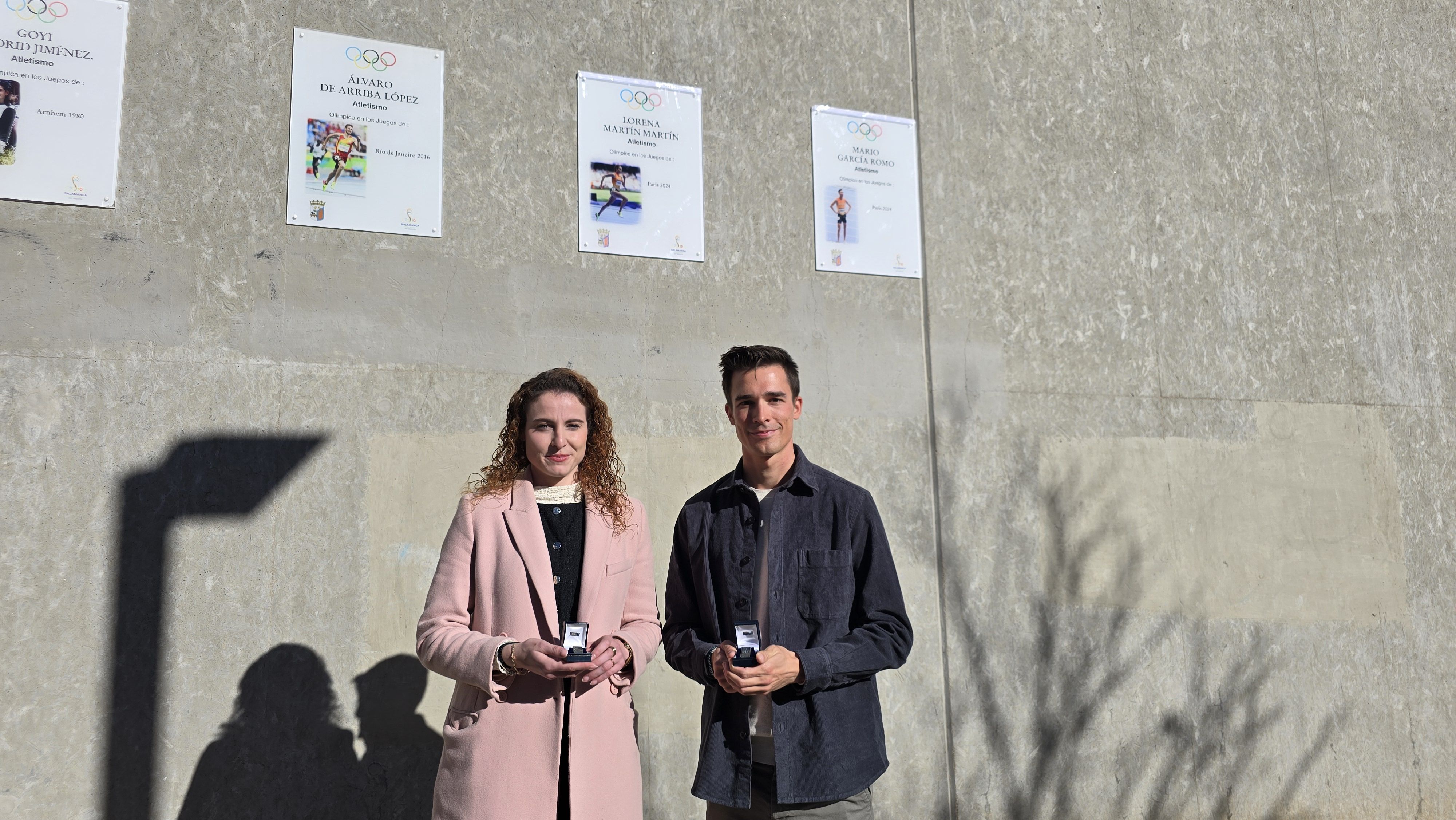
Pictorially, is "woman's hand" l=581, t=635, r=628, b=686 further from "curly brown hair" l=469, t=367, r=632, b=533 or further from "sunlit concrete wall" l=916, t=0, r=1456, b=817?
"sunlit concrete wall" l=916, t=0, r=1456, b=817

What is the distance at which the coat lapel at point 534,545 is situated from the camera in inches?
110

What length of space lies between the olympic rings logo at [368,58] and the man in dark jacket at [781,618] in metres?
2.26

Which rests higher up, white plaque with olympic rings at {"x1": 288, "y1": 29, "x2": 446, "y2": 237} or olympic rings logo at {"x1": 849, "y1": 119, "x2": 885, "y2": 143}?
olympic rings logo at {"x1": 849, "y1": 119, "x2": 885, "y2": 143}

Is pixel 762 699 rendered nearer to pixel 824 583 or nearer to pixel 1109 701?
pixel 824 583

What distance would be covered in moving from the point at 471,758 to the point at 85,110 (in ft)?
9.33

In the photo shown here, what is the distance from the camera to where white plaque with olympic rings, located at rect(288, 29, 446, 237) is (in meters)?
4.21

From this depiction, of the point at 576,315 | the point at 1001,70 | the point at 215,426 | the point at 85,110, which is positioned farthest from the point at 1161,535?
the point at 85,110

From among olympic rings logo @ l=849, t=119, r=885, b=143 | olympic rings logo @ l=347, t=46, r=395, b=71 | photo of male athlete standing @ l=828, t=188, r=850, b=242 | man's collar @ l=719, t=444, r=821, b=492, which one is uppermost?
olympic rings logo @ l=347, t=46, r=395, b=71

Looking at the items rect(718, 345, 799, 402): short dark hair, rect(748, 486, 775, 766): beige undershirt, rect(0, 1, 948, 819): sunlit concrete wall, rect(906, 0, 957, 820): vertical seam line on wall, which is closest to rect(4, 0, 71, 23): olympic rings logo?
rect(0, 1, 948, 819): sunlit concrete wall

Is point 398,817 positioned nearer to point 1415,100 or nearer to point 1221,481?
point 1221,481

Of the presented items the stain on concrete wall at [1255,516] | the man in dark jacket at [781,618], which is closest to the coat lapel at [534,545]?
the man in dark jacket at [781,618]

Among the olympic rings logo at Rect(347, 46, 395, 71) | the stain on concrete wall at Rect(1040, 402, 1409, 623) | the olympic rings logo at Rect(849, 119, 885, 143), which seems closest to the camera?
the olympic rings logo at Rect(347, 46, 395, 71)

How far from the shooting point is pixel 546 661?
8.50ft

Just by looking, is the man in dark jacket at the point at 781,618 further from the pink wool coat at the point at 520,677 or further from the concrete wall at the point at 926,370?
the concrete wall at the point at 926,370
